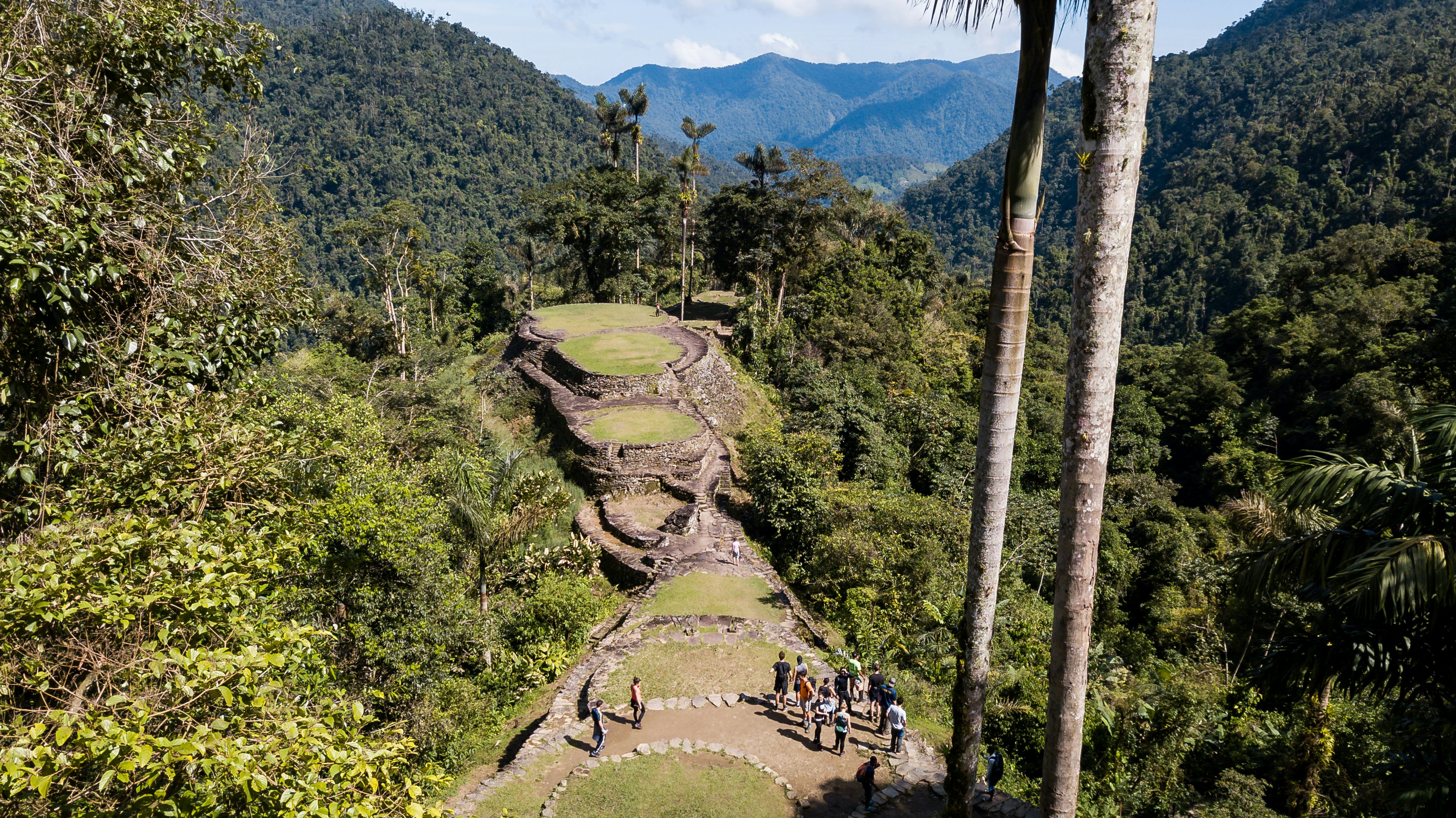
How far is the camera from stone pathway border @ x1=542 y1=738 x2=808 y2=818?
884 centimetres

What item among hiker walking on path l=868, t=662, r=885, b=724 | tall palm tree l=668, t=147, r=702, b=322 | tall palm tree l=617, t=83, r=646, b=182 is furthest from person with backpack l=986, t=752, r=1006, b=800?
tall palm tree l=617, t=83, r=646, b=182

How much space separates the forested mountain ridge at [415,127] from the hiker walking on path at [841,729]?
64810mm

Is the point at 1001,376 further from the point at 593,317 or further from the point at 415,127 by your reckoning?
the point at 415,127

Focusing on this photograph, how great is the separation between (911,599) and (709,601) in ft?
12.8

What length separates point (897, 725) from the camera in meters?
9.37

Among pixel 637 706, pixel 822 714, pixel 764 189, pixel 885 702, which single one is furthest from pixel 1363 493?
pixel 764 189

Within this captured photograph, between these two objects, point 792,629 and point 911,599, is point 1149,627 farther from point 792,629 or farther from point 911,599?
point 792,629

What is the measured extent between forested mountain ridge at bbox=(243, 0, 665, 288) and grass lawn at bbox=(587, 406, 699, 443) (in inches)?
2035

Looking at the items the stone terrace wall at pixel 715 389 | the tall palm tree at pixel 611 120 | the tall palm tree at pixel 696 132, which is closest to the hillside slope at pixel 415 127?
the tall palm tree at pixel 611 120

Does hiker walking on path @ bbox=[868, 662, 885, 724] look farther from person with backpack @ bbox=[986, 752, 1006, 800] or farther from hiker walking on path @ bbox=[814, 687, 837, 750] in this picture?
person with backpack @ bbox=[986, 752, 1006, 800]

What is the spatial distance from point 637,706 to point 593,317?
22.0 metres

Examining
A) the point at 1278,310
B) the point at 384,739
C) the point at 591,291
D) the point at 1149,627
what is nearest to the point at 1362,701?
the point at 1149,627

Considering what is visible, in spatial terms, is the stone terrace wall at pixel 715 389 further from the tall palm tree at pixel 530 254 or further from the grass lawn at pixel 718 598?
the tall palm tree at pixel 530 254

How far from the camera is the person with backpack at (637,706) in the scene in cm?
1014
